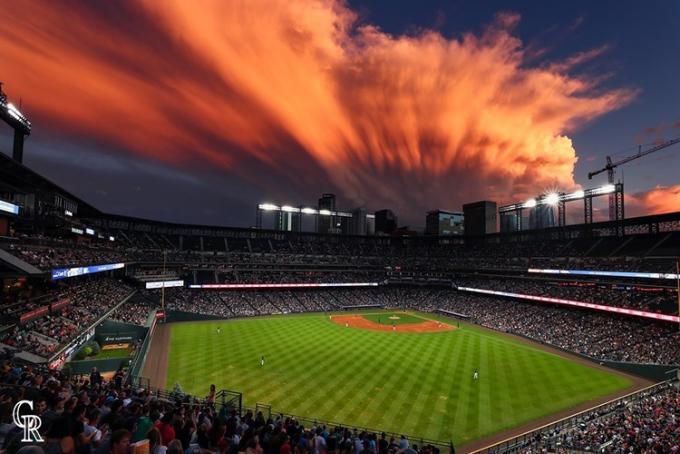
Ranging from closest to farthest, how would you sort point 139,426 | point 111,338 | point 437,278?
point 139,426 < point 111,338 < point 437,278

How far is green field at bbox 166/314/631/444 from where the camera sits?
23.9 meters

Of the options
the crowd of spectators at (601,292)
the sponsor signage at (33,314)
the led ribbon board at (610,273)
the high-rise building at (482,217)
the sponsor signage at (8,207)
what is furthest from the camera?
the high-rise building at (482,217)

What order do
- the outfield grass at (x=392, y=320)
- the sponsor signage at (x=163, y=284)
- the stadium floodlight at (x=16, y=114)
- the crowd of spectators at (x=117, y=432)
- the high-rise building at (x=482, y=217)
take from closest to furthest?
the crowd of spectators at (x=117, y=432), the stadium floodlight at (x=16, y=114), the sponsor signage at (x=163, y=284), the outfield grass at (x=392, y=320), the high-rise building at (x=482, y=217)

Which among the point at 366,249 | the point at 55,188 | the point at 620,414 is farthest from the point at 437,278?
the point at 55,188

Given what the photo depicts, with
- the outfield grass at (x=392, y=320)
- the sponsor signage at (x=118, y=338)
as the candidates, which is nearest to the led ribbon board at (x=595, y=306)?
the outfield grass at (x=392, y=320)

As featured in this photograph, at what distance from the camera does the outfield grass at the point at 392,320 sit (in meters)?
58.4

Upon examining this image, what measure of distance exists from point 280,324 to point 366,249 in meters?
46.0

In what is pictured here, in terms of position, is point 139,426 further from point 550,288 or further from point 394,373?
point 550,288

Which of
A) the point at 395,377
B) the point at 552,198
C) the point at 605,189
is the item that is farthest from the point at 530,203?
the point at 395,377

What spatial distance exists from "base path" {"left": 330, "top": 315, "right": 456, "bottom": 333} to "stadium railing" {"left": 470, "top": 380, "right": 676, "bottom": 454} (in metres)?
26.6

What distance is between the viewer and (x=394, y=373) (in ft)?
106

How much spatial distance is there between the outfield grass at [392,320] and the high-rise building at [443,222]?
3832 inches

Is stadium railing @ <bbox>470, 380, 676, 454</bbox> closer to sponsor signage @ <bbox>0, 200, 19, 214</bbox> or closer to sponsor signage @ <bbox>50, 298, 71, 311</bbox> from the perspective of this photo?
sponsor signage @ <bbox>50, 298, 71, 311</bbox>

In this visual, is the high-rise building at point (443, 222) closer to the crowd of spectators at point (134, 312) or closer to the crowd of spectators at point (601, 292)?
the crowd of spectators at point (601, 292)
